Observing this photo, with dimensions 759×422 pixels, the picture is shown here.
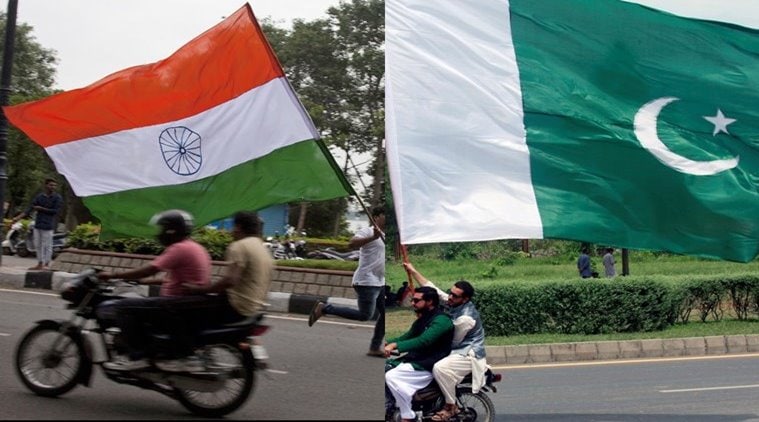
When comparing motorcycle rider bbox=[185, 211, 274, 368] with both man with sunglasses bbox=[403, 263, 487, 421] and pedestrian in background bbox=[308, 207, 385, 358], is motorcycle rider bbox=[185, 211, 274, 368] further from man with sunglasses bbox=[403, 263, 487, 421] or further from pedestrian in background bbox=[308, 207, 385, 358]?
man with sunglasses bbox=[403, 263, 487, 421]

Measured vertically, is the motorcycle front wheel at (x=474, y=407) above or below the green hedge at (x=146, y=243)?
below

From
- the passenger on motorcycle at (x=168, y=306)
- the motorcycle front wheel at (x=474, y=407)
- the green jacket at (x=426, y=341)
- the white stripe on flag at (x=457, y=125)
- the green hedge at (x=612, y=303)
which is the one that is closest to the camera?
the passenger on motorcycle at (x=168, y=306)

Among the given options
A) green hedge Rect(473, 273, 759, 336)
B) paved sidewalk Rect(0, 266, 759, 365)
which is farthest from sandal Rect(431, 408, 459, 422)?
paved sidewalk Rect(0, 266, 759, 365)

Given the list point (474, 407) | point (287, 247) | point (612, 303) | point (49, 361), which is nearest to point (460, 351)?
point (474, 407)

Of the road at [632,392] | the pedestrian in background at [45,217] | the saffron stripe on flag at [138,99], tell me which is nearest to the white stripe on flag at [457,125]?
the saffron stripe on flag at [138,99]

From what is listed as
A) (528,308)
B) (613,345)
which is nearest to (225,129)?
(528,308)

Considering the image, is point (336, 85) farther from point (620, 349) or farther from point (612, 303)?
→ point (620, 349)

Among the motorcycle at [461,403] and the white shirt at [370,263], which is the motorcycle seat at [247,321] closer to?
the white shirt at [370,263]

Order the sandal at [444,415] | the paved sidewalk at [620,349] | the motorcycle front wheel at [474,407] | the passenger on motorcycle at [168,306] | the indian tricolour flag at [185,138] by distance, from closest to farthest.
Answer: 1. the passenger on motorcycle at [168,306]
2. the indian tricolour flag at [185,138]
3. the sandal at [444,415]
4. the motorcycle front wheel at [474,407]
5. the paved sidewalk at [620,349]
